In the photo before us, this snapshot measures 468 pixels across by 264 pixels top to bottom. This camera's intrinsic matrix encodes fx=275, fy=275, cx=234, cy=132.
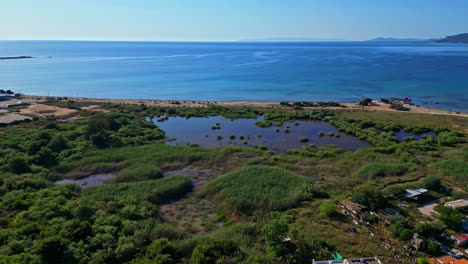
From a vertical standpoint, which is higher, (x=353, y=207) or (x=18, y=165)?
(x=18, y=165)

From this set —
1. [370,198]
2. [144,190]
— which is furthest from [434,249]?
[144,190]

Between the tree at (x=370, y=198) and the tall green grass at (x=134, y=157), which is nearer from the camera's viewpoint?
the tree at (x=370, y=198)

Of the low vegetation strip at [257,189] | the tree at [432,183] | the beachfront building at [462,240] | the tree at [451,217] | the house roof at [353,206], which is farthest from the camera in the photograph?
the tree at [432,183]

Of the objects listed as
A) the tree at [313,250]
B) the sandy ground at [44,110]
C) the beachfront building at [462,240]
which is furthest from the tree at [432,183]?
the sandy ground at [44,110]

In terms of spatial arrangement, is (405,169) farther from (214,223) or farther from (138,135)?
(138,135)

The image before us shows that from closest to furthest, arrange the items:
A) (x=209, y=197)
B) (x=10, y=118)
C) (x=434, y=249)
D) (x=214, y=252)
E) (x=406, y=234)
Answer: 1. (x=214, y=252)
2. (x=434, y=249)
3. (x=406, y=234)
4. (x=209, y=197)
5. (x=10, y=118)

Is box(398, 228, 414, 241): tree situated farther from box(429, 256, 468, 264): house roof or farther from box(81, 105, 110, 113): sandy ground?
box(81, 105, 110, 113): sandy ground

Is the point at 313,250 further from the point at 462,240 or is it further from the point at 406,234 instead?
the point at 462,240

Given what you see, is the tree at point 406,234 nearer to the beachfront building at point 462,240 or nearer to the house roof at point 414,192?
the beachfront building at point 462,240
